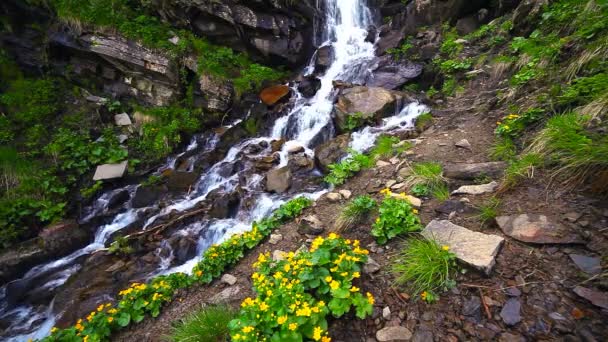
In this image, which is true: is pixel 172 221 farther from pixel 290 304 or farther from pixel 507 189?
pixel 507 189

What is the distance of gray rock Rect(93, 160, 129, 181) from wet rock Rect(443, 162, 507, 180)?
8.18 meters

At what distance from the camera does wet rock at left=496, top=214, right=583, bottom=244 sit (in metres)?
2.47

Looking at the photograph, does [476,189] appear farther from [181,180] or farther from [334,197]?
[181,180]

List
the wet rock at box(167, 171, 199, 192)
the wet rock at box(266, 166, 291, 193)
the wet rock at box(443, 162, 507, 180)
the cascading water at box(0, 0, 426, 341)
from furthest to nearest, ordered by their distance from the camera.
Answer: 1. the wet rock at box(167, 171, 199, 192)
2. the wet rock at box(266, 166, 291, 193)
3. the cascading water at box(0, 0, 426, 341)
4. the wet rock at box(443, 162, 507, 180)

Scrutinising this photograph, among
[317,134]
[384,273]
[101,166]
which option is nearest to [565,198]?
[384,273]

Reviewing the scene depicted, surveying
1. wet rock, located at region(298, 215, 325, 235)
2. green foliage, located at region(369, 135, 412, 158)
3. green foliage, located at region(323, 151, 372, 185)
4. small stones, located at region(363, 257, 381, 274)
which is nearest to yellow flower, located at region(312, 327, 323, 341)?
small stones, located at region(363, 257, 381, 274)

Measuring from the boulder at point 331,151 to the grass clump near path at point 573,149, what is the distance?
3.94 metres

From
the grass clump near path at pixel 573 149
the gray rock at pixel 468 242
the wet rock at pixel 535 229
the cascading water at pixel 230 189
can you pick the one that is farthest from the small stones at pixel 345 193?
the grass clump near path at pixel 573 149

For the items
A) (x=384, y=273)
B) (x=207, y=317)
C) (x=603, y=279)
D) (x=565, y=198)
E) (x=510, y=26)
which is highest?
(x=510, y=26)

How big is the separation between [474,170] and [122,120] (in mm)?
9900

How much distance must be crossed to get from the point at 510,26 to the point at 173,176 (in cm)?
971

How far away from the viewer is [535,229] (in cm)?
263

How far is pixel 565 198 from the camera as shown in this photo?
283cm

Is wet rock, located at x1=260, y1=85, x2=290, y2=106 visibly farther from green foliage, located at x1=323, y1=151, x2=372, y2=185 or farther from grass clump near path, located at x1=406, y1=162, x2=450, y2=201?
grass clump near path, located at x1=406, y1=162, x2=450, y2=201
